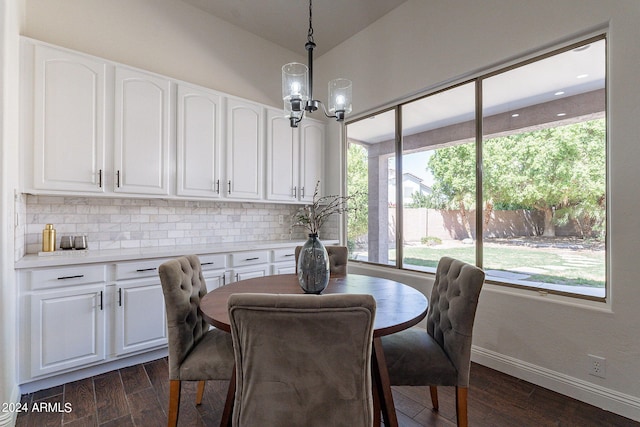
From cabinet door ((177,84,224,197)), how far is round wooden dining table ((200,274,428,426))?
149cm

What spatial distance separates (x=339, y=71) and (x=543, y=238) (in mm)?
3116

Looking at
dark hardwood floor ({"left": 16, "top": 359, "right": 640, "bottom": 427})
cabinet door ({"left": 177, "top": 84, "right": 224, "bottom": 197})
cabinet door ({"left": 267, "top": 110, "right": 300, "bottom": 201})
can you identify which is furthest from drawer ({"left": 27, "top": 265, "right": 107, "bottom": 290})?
cabinet door ({"left": 267, "top": 110, "right": 300, "bottom": 201})

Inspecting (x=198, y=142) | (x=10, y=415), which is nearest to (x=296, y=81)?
(x=198, y=142)

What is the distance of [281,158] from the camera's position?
3.85 meters

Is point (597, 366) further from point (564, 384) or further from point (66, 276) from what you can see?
point (66, 276)

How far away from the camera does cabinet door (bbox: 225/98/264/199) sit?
3393 mm

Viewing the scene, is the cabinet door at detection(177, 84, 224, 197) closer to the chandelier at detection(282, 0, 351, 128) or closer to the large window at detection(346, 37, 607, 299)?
the chandelier at detection(282, 0, 351, 128)

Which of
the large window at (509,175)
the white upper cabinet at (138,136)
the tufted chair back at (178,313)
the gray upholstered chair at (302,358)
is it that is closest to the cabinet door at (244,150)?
the white upper cabinet at (138,136)

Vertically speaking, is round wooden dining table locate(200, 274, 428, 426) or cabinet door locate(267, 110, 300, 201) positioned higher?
cabinet door locate(267, 110, 300, 201)

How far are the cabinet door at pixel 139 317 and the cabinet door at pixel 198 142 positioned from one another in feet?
3.16

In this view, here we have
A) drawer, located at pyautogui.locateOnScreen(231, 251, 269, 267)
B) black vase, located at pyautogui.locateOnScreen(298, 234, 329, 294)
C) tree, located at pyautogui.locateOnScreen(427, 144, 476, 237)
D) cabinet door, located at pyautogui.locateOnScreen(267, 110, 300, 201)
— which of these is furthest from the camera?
cabinet door, located at pyautogui.locateOnScreen(267, 110, 300, 201)

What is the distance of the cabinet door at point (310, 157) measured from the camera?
160 inches

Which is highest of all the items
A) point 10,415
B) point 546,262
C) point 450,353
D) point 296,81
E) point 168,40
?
point 168,40

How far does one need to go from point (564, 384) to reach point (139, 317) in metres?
3.25
